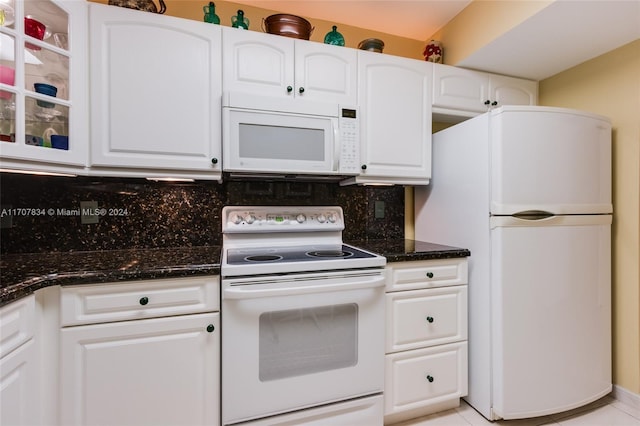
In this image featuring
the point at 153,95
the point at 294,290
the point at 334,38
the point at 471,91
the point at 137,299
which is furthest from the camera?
the point at 471,91

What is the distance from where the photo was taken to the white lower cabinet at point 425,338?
1574mm

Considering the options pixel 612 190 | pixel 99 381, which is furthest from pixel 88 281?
pixel 612 190

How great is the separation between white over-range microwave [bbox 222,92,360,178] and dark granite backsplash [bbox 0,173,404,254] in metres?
0.28

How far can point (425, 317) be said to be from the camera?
5.34ft

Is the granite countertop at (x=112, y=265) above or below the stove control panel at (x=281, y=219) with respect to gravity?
below

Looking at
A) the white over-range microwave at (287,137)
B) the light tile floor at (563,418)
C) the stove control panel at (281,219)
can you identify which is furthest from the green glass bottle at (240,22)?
the light tile floor at (563,418)

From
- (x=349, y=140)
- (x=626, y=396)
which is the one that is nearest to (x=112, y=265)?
(x=349, y=140)

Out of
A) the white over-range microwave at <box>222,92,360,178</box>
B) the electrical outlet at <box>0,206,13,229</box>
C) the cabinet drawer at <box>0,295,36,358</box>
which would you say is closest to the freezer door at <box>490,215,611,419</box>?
the white over-range microwave at <box>222,92,360,178</box>

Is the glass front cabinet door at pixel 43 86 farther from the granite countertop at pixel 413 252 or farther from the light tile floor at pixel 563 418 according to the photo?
the light tile floor at pixel 563 418

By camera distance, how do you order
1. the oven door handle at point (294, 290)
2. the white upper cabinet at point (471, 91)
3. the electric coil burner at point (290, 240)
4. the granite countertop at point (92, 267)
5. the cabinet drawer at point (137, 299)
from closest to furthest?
the granite countertop at point (92, 267) → the cabinet drawer at point (137, 299) → the oven door handle at point (294, 290) → the electric coil burner at point (290, 240) → the white upper cabinet at point (471, 91)

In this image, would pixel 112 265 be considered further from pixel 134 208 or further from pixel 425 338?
pixel 425 338

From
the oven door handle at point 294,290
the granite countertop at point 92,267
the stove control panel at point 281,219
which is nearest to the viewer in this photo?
the granite countertop at point 92,267

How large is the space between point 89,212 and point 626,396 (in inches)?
126

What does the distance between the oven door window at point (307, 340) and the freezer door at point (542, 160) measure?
96 cm
